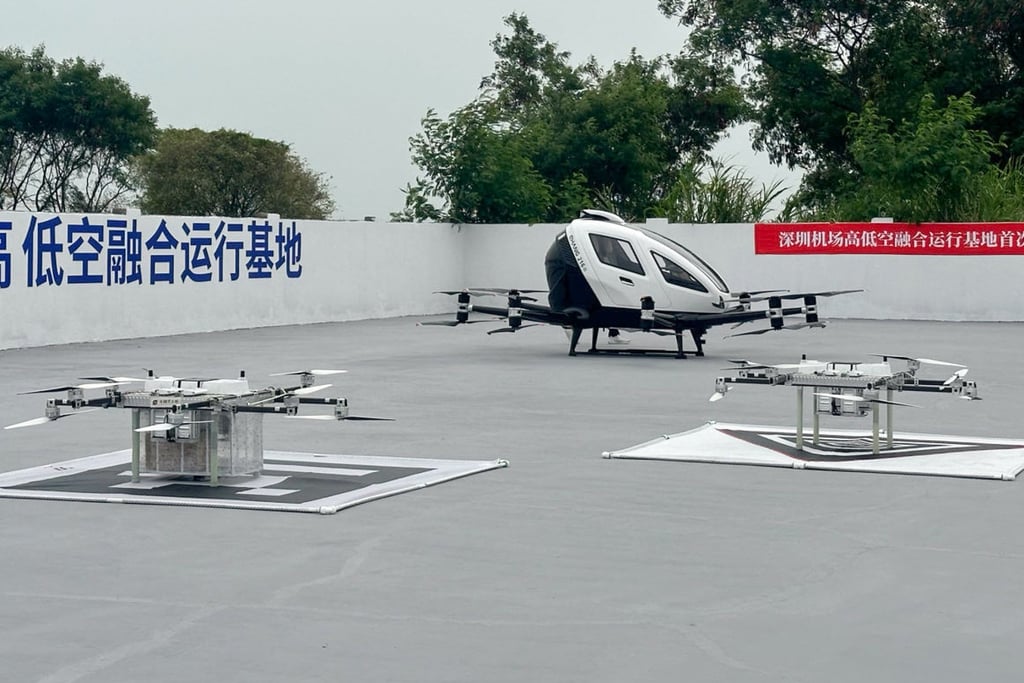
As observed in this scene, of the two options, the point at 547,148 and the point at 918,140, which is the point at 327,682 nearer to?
the point at 918,140

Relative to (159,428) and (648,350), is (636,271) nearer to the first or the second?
(648,350)

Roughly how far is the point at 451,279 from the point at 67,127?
33.6 m

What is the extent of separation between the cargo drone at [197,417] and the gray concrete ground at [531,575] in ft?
2.14

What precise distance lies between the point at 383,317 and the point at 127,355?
10.8 m

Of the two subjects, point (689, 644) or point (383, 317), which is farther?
point (383, 317)

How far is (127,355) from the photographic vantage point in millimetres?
21281

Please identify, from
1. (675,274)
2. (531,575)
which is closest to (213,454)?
(531,575)

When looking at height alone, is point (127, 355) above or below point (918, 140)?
below

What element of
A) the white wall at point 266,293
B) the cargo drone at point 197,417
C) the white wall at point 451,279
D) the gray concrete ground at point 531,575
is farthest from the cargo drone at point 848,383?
the white wall at point 451,279

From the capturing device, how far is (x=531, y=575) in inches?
287

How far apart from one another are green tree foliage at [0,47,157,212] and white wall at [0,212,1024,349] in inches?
1212

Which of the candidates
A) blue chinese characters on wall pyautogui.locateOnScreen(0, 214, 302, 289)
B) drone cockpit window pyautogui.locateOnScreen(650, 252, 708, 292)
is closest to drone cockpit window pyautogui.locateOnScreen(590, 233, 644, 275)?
drone cockpit window pyautogui.locateOnScreen(650, 252, 708, 292)

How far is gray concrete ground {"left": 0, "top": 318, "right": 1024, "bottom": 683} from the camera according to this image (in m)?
5.85

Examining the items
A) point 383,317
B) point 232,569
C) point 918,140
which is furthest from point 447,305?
point 232,569
